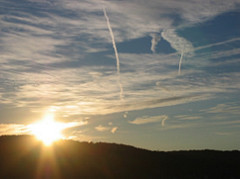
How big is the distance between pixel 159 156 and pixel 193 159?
455 centimetres

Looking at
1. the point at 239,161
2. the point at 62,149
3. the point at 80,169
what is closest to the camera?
the point at 80,169

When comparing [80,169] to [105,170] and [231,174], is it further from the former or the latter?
[231,174]

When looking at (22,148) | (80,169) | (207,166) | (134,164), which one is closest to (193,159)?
(207,166)

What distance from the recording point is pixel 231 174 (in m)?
44.7

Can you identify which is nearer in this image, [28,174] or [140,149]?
[28,174]

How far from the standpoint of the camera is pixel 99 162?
146ft

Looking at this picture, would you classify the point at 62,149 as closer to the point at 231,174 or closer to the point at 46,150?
the point at 46,150

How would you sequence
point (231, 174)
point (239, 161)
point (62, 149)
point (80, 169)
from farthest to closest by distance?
point (239, 161)
point (62, 149)
point (231, 174)
point (80, 169)

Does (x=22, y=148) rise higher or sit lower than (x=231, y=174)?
higher

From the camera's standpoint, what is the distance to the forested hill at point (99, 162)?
41.0 meters

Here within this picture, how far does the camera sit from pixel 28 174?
39312 millimetres

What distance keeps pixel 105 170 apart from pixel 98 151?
6755 mm

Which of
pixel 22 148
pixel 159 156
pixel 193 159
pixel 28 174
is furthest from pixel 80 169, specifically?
pixel 193 159

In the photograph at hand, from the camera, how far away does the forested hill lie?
135ft
